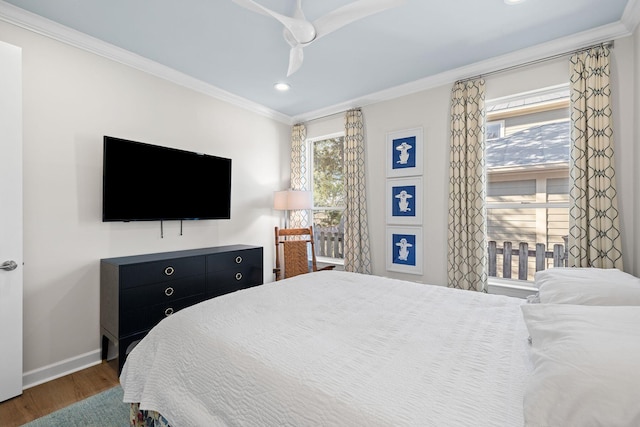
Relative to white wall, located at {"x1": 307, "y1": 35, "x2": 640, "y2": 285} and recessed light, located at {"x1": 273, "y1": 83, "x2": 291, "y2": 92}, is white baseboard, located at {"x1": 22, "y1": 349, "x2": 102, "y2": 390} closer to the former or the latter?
white wall, located at {"x1": 307, "y1": 35, "x2": 640, "y2": 285}

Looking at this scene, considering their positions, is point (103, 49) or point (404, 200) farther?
point (404, 200)

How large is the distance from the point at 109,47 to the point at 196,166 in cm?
123

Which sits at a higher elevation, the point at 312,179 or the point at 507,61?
the point at 507,61

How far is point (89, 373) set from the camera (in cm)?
238

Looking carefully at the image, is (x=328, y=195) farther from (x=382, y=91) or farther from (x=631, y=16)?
(x=631, y=16)

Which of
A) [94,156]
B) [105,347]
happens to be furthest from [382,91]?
[105,347]

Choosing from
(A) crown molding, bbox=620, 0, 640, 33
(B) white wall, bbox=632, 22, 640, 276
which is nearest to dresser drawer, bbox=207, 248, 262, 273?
(B) white wall, bbox=632, 22, 640, 276

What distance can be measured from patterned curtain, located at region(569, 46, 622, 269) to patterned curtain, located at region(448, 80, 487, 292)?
0.68 m

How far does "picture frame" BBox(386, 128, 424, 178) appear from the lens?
11.0ft

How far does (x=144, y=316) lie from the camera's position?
238cm

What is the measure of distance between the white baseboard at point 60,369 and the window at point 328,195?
276 centimetres

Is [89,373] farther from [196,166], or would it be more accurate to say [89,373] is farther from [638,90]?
[638,90]

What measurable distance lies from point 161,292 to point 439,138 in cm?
312

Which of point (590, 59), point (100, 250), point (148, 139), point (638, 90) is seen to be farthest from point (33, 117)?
point (638, 90)
